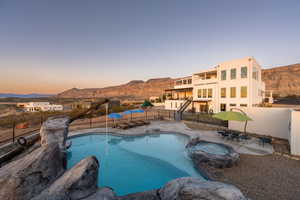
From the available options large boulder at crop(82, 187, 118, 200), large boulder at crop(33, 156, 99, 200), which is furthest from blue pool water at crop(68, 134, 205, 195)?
large boulder at crop(33, 156, 99, 200)

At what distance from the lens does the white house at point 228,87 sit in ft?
58.2

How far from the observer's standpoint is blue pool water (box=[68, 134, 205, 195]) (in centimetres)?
608

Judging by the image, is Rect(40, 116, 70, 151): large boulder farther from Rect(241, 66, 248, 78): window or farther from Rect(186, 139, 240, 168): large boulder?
Rect(241, 66, 248, 78): window

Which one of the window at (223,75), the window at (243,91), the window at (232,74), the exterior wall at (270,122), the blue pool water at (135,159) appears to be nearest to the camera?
the blue pool water at (135,159)

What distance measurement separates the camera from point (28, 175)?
3.27m

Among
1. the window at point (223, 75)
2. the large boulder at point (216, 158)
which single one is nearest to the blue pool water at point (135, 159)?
the large boulder at point (216, 158)

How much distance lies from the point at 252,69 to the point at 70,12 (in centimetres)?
2666

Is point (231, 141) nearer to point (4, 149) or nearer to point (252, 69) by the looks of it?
point (252, 69)

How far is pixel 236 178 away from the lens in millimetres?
5285

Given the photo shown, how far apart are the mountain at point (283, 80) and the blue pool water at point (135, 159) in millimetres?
84462

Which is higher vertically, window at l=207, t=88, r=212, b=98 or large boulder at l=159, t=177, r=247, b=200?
window at l=207, t=88, r=212, b=98

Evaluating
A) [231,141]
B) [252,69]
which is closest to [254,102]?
[252,69]

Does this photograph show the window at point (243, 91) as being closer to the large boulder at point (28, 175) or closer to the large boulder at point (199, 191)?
the large boulder at point (199, 191)

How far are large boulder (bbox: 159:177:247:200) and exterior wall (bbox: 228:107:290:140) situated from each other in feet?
36.1
